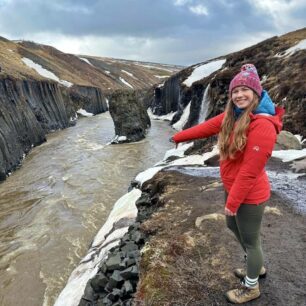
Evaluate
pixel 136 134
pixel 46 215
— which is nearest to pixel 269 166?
pixel 46 215

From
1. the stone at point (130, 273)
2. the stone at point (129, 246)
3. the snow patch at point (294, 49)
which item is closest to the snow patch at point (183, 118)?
the snow patch at point (294, 49)

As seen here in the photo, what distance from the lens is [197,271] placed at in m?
7.21

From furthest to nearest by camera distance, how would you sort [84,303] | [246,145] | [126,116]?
[126,116] < [84,303] < [246,145]

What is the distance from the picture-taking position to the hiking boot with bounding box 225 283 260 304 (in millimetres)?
6000

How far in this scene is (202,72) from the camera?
2237 inches

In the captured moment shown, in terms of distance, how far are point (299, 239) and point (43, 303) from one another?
702 cm

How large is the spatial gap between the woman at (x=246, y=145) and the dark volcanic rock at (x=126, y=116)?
33741 mm

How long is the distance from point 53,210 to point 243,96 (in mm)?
14527

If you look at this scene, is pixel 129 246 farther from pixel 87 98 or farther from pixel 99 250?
pixel 87 98

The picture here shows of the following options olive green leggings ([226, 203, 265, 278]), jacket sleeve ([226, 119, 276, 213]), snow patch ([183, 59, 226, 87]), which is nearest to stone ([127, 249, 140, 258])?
olive green leggings ([226, 203, 265, 278])

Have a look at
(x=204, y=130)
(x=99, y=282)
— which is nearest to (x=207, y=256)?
(x=99, y=282)

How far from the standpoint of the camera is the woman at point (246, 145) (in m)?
4.81

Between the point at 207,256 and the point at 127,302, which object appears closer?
the point at 127,302

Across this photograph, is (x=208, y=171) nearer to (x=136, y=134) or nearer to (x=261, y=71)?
(x=261, y=71)
